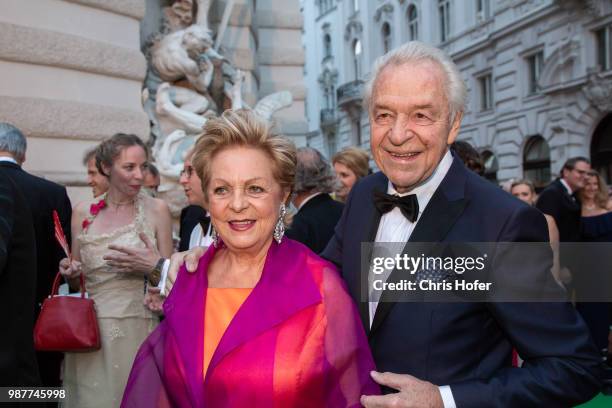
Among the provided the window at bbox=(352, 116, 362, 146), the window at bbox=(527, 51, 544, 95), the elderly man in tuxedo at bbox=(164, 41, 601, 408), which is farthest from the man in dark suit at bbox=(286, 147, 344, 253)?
the window at bbox=(352, 116, 362, 146)

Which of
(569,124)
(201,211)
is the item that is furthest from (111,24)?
(569,124)

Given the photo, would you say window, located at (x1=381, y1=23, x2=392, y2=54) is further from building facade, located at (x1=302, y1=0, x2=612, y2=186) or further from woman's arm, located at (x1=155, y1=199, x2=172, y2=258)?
woman's arm, located at (x1=155, y1=199, x2=172, y2=258)

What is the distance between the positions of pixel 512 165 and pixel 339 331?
22.3 meters

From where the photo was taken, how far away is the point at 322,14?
42531 millimetres

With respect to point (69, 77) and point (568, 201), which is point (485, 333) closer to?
point (568, 201)

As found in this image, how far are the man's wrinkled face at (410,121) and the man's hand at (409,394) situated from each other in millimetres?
636

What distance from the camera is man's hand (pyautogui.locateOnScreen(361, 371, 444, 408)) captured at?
5.65 ft

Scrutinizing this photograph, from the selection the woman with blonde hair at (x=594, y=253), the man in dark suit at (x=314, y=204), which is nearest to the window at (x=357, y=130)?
the woman with blonde hair at (x=594, y=253)

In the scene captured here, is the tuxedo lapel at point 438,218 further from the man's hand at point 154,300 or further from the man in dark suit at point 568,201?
the man in dark suit at point 568,201

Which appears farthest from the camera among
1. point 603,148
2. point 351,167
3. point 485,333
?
point 603,148

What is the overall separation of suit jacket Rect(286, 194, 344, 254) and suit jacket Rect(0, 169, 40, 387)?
1.60 metres

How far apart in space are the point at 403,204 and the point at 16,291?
166 cm

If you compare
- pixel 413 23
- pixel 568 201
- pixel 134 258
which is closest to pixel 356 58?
pixel 413 23

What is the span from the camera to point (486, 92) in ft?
82.4
